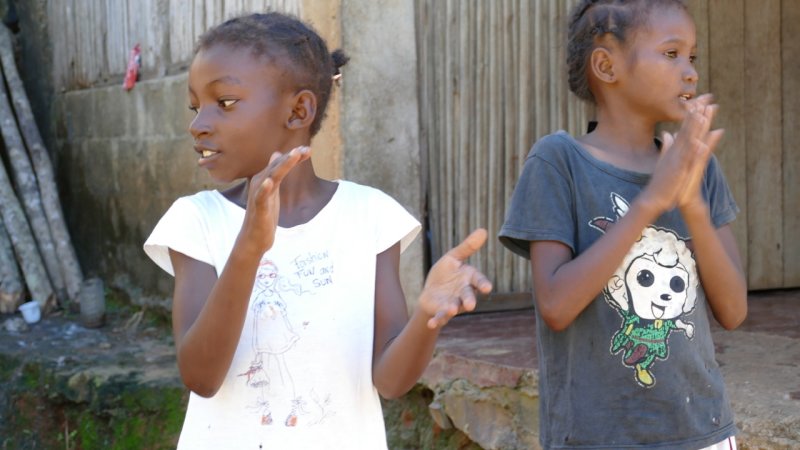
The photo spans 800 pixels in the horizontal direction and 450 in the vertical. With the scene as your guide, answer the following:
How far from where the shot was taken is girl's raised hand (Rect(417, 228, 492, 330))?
1.98 m

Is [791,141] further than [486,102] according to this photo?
Yes

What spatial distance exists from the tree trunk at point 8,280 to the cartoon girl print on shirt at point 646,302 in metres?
4.91

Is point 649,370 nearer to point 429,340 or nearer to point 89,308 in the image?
point 429,340

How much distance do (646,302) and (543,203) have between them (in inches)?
11.9

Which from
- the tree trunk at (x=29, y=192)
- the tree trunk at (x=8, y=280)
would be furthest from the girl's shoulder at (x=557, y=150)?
the tree trunk at (x=29, y=192)

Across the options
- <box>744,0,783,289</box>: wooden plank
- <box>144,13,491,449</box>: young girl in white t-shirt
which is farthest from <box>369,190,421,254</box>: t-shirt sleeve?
<box>744,0,783,289</box>: wooden plank

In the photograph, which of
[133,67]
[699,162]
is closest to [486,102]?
[133,67]

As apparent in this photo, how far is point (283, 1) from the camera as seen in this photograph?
16.4 ft

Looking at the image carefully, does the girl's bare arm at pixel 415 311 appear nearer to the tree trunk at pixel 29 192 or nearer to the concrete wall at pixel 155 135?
the concrete wall at pixel 155 135

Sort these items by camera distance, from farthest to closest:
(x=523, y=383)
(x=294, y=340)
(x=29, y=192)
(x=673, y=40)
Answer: (x=29, y=192) < (x=523, y=383) < (x=673, y=40) < (x=294, y=340)

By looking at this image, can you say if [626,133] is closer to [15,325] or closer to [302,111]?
[302,111]

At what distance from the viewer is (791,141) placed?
5938 mm

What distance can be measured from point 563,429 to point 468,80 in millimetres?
2856

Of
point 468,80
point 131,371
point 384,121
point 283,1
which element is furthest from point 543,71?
point 131,371
